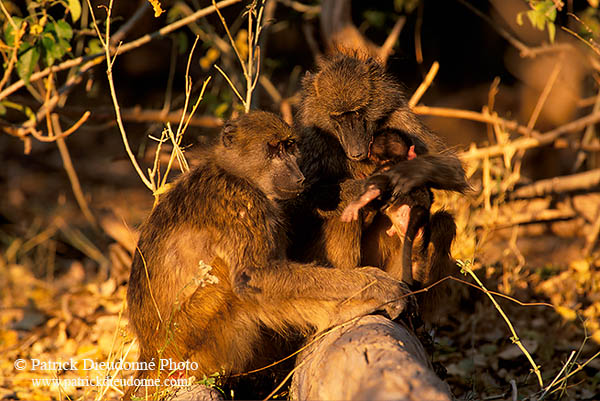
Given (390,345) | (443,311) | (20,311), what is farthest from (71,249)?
(390,345)

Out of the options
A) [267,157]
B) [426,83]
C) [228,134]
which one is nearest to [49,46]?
[228,134]

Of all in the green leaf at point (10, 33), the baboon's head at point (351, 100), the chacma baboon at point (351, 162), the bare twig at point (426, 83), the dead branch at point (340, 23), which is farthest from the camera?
the dead branch at point (340, 23)

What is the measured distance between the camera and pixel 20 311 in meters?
5.95

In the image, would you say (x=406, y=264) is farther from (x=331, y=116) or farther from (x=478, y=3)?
(x=478, y=3)

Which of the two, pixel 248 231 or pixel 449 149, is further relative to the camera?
pixel 449 149

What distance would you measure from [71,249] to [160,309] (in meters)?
4.55

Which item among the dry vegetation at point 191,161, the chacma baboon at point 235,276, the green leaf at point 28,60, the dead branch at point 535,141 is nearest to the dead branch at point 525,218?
the dry vegetation at point 191,161

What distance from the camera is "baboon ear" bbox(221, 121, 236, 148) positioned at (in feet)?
12.2

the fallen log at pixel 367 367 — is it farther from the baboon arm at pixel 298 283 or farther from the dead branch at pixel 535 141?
the dead branch at pixel 535 141

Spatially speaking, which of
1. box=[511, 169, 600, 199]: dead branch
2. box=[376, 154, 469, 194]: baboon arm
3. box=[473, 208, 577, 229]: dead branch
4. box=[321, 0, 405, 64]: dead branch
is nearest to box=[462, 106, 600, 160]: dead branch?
box=[511, 169, 600, 199]: dead branch

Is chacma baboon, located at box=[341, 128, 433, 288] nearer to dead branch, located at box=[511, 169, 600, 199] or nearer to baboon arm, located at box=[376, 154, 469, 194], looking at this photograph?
baboon arm, located at box=[376, 154, 469, 194]

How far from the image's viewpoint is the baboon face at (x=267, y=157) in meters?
3.61

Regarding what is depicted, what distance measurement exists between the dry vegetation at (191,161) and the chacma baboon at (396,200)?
1.34ft

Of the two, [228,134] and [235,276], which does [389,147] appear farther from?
[235,276]
